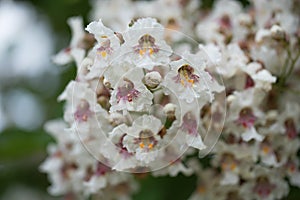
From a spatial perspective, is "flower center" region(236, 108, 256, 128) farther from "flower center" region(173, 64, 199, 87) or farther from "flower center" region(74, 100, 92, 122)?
"flower center" region(74, 100, 92, 122)

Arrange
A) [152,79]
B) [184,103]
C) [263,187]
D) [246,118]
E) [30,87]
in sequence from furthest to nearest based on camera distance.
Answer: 1. [30,87]
2. [263,187]
3. [246,118]
4. [184,103]
5. [152,79]

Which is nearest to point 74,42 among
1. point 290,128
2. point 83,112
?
point 83,112

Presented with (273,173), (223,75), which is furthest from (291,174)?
(223,75)

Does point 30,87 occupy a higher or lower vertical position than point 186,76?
lower

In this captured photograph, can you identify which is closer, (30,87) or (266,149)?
(266,149)

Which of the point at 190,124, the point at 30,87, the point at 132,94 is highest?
the point at 132,94

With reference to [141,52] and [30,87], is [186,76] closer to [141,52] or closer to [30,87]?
[141,52]

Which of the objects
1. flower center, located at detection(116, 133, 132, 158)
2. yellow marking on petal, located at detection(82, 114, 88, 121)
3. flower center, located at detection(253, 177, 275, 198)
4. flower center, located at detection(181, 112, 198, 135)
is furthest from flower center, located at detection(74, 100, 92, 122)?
flower center, located at detection(253, 177, 275, 198)
